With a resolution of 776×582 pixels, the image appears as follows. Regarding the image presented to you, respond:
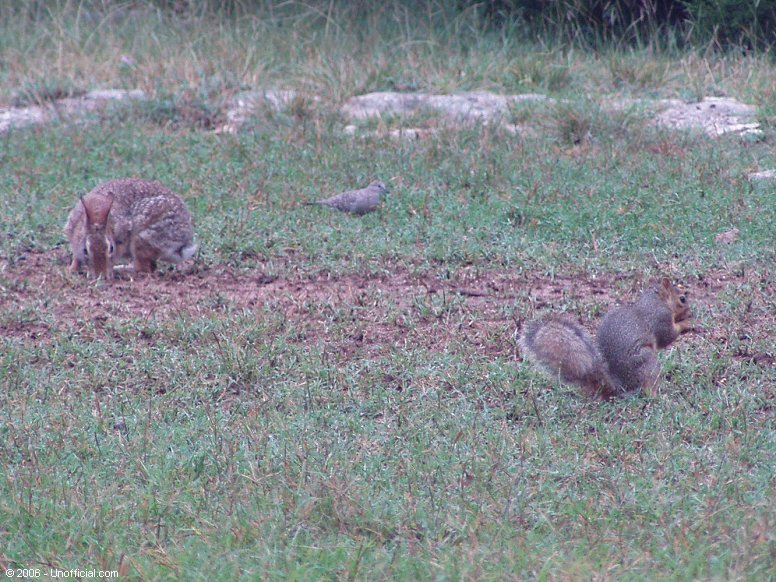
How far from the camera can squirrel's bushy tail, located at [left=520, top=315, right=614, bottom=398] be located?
495 centimetres

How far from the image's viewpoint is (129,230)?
714cm

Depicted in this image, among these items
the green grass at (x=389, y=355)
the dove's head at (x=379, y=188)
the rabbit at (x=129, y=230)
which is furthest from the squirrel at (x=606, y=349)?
the dove's head at (x=379, y=188)

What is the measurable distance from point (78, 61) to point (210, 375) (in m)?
7.78

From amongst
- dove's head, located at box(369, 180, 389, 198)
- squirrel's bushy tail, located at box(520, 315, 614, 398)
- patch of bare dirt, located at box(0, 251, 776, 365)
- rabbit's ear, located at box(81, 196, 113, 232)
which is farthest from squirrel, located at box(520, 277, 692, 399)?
dove's head, located at box(369, 180, 389, 198)

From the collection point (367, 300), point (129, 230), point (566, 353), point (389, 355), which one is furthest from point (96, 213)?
point (566, 353)

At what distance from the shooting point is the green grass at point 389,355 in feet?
12.3

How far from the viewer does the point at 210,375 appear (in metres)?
5.53

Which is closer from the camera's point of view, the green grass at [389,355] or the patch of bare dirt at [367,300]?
the green grass at [389,355]

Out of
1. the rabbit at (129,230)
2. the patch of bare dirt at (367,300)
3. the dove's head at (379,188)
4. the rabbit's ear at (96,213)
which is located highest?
the rabbit's ear at (96,213)

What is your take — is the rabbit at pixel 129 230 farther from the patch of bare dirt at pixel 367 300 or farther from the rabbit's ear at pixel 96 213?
the patch of bare dirt at pixel 367 300

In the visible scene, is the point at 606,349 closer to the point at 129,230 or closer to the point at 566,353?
the point at 566,353

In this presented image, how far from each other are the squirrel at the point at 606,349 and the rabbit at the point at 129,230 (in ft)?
9.98

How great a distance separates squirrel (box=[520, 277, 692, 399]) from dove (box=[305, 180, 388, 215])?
11.0ft

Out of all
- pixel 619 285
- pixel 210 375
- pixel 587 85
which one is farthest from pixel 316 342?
pixel 587 85
